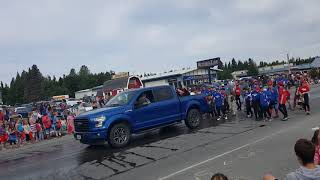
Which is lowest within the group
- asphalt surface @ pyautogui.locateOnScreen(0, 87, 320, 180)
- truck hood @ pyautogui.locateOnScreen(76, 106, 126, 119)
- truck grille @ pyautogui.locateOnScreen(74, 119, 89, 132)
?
asphalt surface @ pyautogui.locateOnScreen(0, 87, 320, 180)

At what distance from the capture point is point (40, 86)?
11050 centimetres

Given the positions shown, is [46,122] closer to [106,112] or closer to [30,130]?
[30,130]

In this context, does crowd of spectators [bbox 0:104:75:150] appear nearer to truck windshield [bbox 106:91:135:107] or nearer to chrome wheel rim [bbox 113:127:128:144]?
truck windshield [bbox 106:91:135:107]

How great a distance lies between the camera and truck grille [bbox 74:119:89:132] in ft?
40.5

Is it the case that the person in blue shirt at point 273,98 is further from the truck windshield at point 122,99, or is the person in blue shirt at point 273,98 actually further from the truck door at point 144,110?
the truck windshield at point 122,99

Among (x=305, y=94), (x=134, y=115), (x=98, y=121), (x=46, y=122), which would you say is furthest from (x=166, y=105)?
(x=46, y=122)

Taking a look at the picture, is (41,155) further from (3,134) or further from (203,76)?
(203,76)

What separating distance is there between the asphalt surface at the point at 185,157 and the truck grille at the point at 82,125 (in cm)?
77

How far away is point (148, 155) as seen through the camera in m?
10.7

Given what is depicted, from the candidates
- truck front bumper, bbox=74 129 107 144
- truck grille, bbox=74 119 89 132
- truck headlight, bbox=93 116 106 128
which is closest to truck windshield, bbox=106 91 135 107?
truck headlight, bbox=93 116 106 128

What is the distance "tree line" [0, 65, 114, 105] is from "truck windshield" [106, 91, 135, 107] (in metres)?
95.9

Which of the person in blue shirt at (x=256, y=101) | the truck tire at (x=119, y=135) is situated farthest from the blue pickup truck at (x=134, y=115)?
the person in blue shirt at (x=256, y=101)

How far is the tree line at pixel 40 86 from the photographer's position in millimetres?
108312

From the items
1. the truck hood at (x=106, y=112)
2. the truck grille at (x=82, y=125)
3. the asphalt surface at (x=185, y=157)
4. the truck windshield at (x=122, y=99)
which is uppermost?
the truck windshield at (x=122, y=99)
